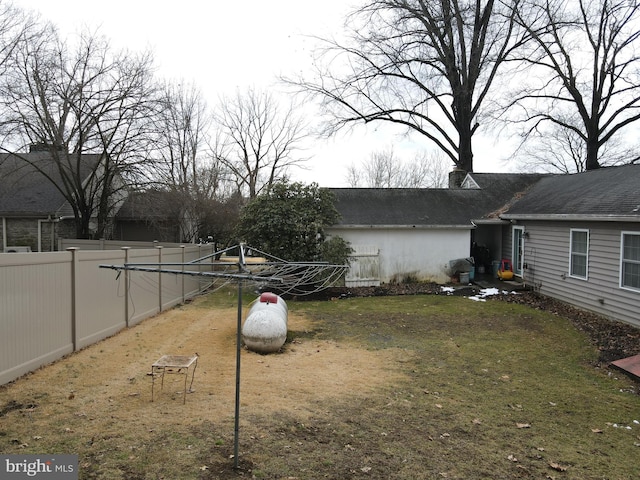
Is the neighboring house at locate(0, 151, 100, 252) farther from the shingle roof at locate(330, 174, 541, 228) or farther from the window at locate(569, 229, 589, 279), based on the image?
the window at locate(569, 229, 589, 279)

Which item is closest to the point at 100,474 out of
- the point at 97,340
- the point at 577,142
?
the point at 97,340

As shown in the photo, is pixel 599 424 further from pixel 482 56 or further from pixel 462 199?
pixel 482 56

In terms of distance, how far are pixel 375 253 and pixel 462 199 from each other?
217 inches

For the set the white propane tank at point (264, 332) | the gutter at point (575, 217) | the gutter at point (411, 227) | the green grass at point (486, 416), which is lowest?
the green grass at point (486, 416)

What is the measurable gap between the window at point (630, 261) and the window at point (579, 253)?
1423mm

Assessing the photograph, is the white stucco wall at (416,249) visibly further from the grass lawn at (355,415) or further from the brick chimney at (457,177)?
the grass lawn at (355,415)

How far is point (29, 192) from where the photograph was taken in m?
20.7

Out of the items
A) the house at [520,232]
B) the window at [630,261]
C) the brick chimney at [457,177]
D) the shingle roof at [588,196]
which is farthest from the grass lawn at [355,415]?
the brick chimney at [457,177]

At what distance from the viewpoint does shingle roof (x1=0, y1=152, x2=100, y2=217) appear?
1962 centimetres

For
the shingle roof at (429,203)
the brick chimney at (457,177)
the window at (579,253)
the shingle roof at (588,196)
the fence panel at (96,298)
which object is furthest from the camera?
the brick chimney at (457,177)

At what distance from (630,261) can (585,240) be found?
1943 mm

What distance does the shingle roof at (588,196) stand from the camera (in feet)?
35.6

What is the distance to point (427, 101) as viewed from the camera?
88.6 ft

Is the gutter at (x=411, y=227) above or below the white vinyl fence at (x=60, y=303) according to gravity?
above
